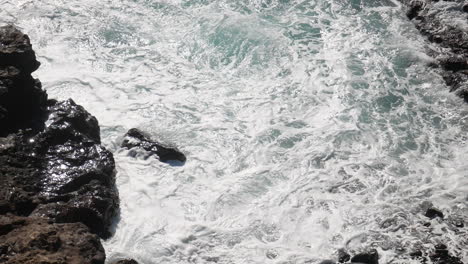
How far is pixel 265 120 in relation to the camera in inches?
435

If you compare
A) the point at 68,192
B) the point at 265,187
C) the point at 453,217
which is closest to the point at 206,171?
the point at 265,187

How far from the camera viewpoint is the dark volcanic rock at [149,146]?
9.80 meters

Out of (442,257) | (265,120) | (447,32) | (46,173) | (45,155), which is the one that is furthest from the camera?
(447,32)

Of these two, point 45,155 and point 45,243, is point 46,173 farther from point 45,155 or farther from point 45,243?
point 45,243

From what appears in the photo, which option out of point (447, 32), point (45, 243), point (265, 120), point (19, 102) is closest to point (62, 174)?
point (19, 102)

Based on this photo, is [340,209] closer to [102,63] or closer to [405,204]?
[405,204]

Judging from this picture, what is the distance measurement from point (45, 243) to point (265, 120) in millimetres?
6011

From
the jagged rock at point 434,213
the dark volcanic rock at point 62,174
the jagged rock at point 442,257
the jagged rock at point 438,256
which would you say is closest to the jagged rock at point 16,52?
the dark volcanic rock at point 62,174

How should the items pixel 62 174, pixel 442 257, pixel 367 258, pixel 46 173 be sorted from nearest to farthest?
Result: pixel 367 258, pixel 442 257, pixel 46 173, pixel 62 174

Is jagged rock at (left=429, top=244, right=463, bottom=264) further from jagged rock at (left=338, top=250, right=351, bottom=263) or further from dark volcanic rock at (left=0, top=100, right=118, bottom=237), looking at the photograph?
dark volcanic rock at (left=0, top=100, right=118, bottom=237)

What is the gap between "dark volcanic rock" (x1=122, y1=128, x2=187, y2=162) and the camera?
980 centimetres

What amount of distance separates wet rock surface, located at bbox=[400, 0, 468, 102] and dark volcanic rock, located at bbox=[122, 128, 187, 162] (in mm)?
7214

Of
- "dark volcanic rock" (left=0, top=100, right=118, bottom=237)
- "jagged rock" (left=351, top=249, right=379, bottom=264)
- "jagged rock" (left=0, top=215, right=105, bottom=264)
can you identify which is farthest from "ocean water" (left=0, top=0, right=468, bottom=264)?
"jagged rock" (left=0, top=215, right=105, bottom=264)

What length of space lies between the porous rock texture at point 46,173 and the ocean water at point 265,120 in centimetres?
69
